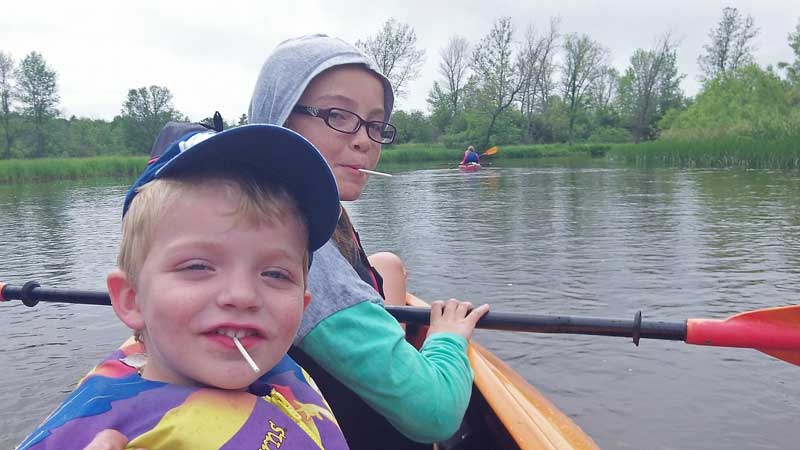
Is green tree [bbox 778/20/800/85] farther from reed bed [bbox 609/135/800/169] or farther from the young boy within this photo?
the young boy

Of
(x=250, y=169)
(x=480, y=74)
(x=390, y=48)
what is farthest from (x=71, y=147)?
(x=250, y=169)

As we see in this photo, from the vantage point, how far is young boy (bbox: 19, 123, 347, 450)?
102cm

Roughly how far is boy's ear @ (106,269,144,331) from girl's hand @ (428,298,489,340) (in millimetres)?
905

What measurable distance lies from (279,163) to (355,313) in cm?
45

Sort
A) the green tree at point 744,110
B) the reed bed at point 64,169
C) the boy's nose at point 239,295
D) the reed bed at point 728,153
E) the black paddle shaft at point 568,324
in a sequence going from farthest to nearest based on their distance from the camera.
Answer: the reed bed at point 64,169
the green tree at point 744,110
the reed bed at point 728,153
the black paddle shaft at point 568,324
the boy's nose at point 239,295

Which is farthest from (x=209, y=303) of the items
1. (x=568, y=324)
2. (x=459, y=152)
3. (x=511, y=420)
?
(x=459, y=152)

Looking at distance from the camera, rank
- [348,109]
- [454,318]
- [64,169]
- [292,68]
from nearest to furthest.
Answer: [292,68] < [348,109] < [454,318] < [64,169]

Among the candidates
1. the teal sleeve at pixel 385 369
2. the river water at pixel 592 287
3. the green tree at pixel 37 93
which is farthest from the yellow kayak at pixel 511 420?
the green tree at pixel 37 93

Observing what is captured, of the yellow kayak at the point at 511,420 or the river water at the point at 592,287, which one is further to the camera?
the river water at the point at 592,287

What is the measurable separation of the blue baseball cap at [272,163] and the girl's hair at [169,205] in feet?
0.06

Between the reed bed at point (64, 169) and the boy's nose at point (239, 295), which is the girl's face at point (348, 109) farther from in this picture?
the reed bed at point (64, 169)

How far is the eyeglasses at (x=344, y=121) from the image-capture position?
70.6 inches

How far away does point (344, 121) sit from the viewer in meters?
1.83

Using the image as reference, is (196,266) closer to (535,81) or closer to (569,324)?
(569,324)
